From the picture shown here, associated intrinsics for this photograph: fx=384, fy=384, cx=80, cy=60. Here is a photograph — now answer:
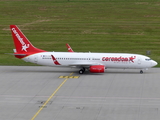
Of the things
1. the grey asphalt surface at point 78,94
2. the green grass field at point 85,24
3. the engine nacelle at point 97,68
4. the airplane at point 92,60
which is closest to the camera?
the grey asphalt surface at point 78,94

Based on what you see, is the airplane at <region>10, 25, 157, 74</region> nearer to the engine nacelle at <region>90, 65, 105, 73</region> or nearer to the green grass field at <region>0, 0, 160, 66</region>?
the engine nacelle at <region>90, 65, 105, 73</region>

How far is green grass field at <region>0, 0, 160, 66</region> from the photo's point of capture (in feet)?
261

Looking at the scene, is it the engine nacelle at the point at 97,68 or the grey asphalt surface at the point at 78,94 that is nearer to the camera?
the grey asphalt surface at the point at 78,94

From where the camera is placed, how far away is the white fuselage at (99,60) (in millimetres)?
56156

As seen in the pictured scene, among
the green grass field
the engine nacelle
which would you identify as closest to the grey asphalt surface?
the engine nacelle

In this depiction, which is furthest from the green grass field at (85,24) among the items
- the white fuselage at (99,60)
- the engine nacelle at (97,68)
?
the engine nacelle at (97,68)

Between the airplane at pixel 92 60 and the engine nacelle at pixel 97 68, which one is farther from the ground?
the airplane at pixel 92 60

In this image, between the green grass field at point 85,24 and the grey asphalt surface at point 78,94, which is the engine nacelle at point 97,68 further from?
the green grass field at point 85,24

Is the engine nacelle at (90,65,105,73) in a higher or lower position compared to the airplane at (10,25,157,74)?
lower

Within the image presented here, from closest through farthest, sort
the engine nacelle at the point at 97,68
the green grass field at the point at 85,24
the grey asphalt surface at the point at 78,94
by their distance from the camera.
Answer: the grey asphalt surface at the point at 78,94 < the engine nacelle at the point at 97,68 < the green grass field at the point at 85,24

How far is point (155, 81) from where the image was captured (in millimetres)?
51906

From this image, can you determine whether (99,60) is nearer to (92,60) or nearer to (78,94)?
(92,60)

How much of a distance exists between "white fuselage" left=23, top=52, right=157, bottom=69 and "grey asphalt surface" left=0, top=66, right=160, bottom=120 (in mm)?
1460

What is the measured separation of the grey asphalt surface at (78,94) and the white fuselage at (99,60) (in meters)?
1.46
